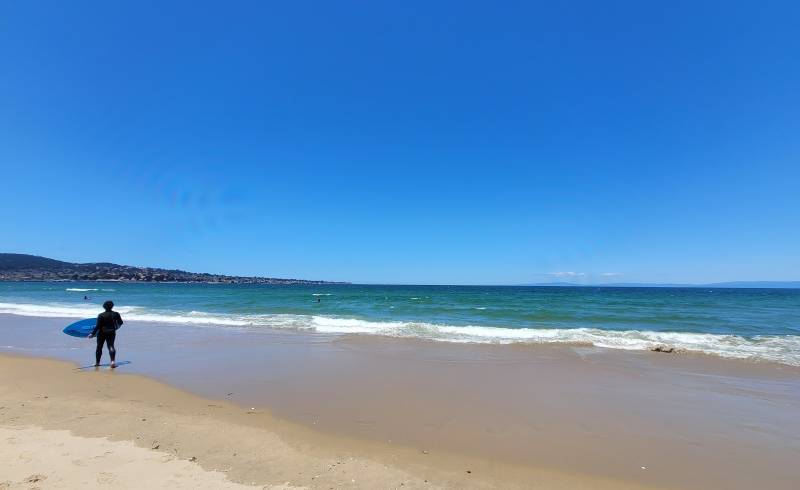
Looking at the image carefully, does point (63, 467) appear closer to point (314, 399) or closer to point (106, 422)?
point (106, 422)

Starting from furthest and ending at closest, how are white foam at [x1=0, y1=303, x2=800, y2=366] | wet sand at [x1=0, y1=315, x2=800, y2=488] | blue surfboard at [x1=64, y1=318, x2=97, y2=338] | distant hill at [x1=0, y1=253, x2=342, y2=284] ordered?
distant hill at [x1=0, y1=253, x2=342, y2=284] → white foam at [x1=0, y1=303, x2=800, y2=366] → blue surfboard at [x1=64, y1=318, x2=97, y2=338] → wet sand at [x1=0, y1=315, x2=800, y2=488]

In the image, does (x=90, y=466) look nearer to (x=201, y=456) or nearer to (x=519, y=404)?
(x=201, y=456)

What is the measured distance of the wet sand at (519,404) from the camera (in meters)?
4.88

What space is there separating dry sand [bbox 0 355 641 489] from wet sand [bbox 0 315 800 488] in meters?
0.08

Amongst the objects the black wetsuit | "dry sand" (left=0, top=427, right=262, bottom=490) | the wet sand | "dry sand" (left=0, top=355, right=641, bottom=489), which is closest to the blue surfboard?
the wet sand

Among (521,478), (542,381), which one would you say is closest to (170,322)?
(542,381)

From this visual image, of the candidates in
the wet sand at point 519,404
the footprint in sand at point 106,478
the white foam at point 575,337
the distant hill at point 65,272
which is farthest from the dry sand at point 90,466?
the distant hill at point 65,272

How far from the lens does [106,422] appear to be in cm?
570

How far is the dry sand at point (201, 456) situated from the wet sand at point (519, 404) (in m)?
0.08

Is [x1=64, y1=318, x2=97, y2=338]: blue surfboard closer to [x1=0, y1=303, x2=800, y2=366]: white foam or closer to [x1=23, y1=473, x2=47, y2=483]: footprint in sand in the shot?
[x1=0, y1=303, x2=800, y2=366]: white foam

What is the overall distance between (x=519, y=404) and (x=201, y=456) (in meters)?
5.25

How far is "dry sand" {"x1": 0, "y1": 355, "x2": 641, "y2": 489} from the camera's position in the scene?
13.3 feet

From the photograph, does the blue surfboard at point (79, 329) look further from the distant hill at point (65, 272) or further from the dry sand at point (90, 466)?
the distant hill at point (65, 272)

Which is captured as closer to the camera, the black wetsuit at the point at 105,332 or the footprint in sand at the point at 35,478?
the footprint in sand at the point at 35,478
